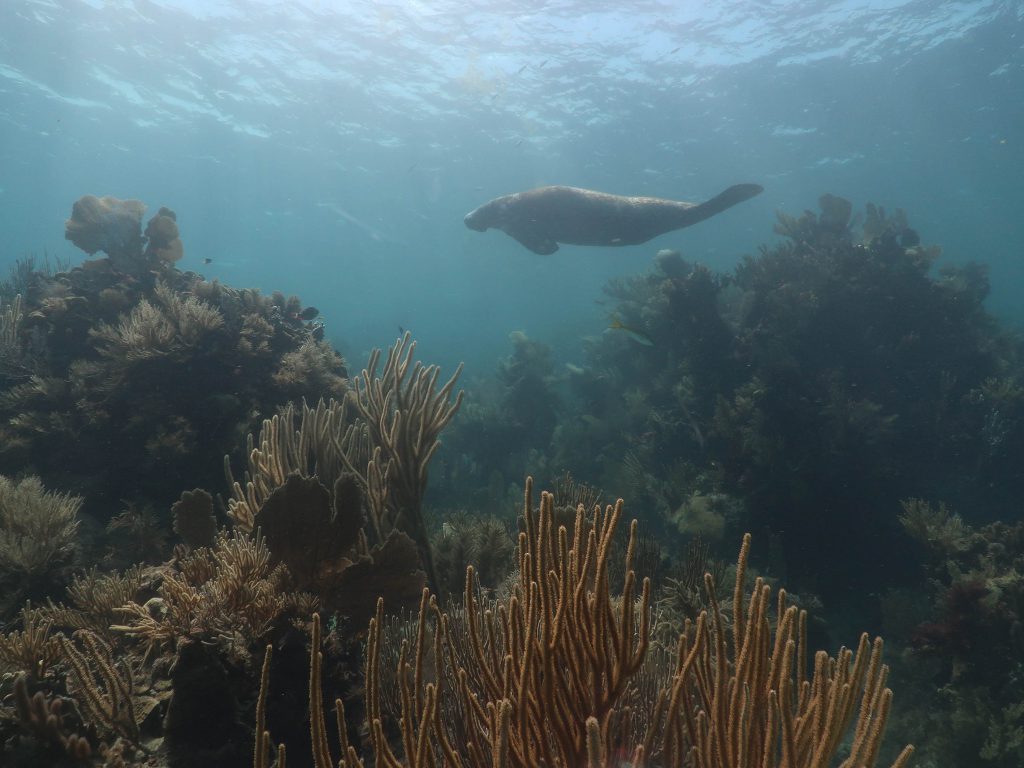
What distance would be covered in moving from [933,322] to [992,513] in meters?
3.93

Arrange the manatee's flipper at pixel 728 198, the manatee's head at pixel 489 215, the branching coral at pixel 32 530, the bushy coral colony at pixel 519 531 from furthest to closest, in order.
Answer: the manatee's head at pixel 489 215 → the manatee's flipper at pixel 728 198 → the branching coral at pixel 32 530 → the bushy coral colony at pixel 519 531

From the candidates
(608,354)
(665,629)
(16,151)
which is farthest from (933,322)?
(16,151)

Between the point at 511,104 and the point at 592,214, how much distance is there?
17.1 m

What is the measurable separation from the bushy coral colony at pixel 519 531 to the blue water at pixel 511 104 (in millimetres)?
10406

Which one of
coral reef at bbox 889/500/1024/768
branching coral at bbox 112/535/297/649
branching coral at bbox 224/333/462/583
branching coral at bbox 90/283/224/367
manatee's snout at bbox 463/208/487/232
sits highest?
manatee's snout at bbox 463/208/487/232

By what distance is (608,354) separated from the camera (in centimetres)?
1608

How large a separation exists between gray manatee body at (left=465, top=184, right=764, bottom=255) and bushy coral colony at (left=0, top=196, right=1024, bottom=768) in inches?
66.3

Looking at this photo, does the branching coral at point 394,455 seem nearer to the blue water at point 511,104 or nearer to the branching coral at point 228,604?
the branching coral at point 228,604

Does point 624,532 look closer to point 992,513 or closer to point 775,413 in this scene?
point 775,413

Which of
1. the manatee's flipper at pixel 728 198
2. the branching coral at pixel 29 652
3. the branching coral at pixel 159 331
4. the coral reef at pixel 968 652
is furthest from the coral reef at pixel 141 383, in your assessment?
the coral reef at pixel 968 652

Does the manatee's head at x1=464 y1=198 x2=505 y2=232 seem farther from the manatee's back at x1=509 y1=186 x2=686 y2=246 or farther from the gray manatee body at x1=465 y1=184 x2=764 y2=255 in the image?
the manatee's back at x1=509 y1=186 x2=686 y2=246

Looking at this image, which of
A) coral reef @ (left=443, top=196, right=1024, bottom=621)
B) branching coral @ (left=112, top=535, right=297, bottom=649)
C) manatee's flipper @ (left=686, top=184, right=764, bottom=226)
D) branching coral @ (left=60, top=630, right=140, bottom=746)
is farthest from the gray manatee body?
branching coral @ (left=60, top=630, right=140, bottom=746)

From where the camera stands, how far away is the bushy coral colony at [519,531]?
164 centimetres

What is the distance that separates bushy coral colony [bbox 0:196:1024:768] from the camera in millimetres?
1636
